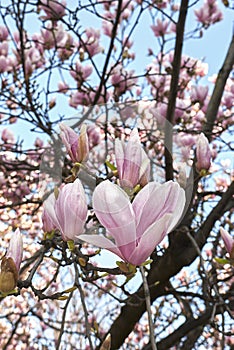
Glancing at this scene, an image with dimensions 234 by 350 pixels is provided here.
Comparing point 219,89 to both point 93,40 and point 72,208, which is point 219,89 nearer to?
point 93,40

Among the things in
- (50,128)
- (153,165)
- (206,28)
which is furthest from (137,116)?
(206,28)

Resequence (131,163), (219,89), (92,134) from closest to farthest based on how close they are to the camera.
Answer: (131,163)
(92,134)
(219,89)

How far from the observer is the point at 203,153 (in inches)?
38.9

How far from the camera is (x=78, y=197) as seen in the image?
0.66 m

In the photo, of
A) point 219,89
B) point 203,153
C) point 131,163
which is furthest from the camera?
point 219,89

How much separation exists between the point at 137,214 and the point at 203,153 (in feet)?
1.39

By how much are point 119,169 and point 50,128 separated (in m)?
1.55

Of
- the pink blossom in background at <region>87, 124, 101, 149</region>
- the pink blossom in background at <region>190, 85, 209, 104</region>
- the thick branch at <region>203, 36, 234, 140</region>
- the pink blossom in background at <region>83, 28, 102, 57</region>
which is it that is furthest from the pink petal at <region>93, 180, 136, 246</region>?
the pink blossom in background at <region>83, 28, 102, 57</region>

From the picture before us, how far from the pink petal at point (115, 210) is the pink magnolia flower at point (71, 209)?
0.23 ft

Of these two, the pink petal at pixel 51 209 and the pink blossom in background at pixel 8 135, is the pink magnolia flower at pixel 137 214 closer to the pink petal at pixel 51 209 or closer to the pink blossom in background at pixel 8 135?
the pink petal at pixel 51 209

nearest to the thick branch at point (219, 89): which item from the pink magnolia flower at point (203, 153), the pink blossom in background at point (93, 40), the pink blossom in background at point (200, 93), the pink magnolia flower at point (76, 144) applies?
the pink blossom in background at point (200, 93)

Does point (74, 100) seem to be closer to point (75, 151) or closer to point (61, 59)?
point (61, 59)

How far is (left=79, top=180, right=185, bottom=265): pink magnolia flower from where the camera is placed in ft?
1.91

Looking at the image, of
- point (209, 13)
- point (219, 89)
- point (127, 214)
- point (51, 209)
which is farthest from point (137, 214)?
point (209, 13)
